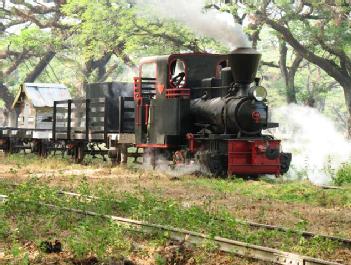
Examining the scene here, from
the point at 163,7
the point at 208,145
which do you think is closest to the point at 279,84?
the point at 163,7

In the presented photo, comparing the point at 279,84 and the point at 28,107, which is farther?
the point at 279,84

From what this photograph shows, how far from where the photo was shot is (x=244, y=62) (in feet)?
48.5

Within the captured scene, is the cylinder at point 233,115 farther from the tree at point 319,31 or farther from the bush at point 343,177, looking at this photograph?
the tree at point 319,31

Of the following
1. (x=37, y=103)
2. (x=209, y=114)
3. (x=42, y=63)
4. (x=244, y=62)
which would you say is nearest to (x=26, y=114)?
(x=37, y=103)

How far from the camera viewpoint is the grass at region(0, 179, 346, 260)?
727 cm

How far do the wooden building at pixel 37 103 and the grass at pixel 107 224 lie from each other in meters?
16.5

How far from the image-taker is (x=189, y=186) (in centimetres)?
1389

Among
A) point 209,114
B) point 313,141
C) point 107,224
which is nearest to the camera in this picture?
point 107,224

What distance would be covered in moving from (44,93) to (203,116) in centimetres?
1389

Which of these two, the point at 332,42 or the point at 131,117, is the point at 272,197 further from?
the point at 332,42

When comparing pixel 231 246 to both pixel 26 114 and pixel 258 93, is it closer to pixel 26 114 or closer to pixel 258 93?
pixel 258 93

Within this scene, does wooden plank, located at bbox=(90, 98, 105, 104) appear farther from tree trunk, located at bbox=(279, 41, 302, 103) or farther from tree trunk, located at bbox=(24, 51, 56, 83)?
tree trunk, located at bbox=(24, 51, 56, 83)

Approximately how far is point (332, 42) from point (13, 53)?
73.5 ft

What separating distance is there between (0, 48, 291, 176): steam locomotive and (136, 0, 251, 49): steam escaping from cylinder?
0.54 m
